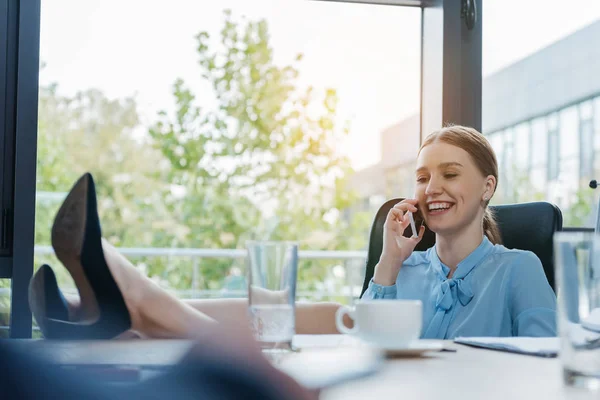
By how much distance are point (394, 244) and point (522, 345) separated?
88 cm

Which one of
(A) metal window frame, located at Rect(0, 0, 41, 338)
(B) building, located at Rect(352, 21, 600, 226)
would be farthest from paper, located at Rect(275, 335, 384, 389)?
(B) building, located at Rect(352, 21, 600, 226)

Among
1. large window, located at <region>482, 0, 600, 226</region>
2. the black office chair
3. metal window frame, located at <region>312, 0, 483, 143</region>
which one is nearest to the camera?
the black office chair

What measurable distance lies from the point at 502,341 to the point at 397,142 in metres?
5.32

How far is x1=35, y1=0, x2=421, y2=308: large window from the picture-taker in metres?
5.93

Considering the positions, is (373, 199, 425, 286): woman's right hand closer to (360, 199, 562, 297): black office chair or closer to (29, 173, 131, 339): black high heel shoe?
(360, 199, 562, 297): black office chair

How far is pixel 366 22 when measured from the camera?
6234mm

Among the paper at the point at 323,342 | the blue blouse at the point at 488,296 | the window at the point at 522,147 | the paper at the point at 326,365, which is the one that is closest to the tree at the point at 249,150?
the window at the point at 522,147

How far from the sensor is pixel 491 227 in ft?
6.25

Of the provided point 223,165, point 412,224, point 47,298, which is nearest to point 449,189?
point 412,224

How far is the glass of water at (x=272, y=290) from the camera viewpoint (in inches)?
32.2

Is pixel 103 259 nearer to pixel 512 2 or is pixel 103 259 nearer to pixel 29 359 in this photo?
pixel 29 359

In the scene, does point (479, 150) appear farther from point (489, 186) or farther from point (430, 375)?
point (430, 375)

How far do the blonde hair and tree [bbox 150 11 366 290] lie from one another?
A: 14.5 feet

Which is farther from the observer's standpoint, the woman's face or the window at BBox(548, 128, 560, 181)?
the window at BBox(548, 128, 560, 181)
